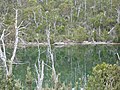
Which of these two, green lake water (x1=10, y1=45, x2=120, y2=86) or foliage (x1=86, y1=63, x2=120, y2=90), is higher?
foliage (x1=86, y1=63, x2=120, y2=90)

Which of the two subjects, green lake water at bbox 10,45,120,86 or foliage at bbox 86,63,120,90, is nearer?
foliage at bbox 86,63,120,90

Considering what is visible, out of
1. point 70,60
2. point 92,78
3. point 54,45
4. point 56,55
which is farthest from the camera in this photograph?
point 54,45

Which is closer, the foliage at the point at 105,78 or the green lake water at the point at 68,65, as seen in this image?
the foliage at the point at 105,78

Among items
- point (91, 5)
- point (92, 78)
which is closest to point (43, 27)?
point (91, 5)

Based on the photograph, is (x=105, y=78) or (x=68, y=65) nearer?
(x=105, y=78)

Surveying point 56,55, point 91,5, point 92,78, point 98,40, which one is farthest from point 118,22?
Result: point 92,78

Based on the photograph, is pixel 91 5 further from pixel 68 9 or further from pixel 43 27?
pixel 43 27

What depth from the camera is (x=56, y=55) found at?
39.5m

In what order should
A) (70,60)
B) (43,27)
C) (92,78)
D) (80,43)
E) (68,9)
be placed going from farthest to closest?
1. (68,9)
2. (43,27)
3. (80,43)
4. (70,60)
5. (92,78)

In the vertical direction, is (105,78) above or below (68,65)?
above

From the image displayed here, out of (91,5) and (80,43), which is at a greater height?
(91,5)

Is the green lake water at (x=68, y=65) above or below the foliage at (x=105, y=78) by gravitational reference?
below

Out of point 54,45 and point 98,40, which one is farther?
point 98,40

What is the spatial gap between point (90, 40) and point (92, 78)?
153 feet
